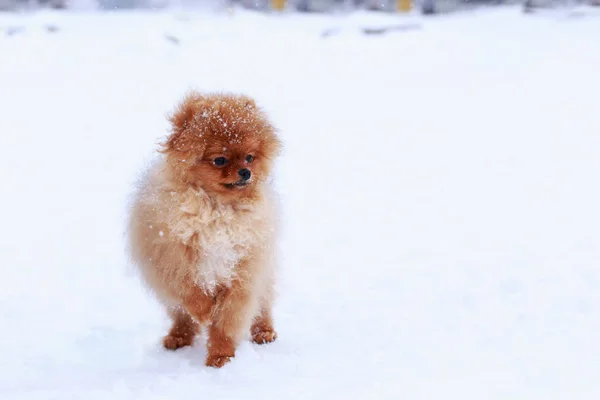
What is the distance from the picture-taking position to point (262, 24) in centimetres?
1352

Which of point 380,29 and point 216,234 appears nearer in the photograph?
point 216,234

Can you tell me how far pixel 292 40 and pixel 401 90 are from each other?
9.69 ft

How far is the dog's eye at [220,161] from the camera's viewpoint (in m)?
3.33

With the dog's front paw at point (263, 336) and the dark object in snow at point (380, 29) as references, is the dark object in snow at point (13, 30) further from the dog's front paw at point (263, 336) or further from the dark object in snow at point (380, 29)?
the dog's front paw at point (263, 336)

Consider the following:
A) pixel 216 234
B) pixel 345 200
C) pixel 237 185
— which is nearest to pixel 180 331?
pixel 216 234

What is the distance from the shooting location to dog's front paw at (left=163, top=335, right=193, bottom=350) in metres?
3.93

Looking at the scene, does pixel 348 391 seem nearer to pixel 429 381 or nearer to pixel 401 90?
pixel 429 381

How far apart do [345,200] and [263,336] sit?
3.09 meters

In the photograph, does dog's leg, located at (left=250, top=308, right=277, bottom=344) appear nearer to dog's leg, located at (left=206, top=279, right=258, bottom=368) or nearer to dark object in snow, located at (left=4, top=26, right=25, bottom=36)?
dog's leg, located at (left=206, top=279, right=258, bottom=368)

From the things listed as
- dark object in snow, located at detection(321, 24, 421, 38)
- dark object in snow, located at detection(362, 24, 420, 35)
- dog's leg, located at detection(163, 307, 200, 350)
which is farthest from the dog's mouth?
dark object in snow, located at detection(362, 24, 420, 35)

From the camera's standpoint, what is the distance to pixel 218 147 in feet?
10.9

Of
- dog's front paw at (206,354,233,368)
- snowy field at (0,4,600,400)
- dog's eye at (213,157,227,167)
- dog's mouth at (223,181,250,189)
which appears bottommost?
snowy field at (0,4,600,400)

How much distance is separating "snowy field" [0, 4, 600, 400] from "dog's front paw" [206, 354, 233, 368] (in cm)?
5

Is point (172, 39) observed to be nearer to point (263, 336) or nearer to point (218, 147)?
point (263, 336)
